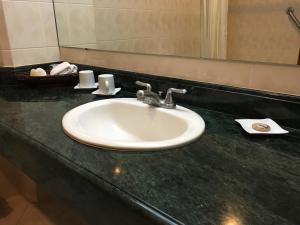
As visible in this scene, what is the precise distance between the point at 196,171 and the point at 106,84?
73cm

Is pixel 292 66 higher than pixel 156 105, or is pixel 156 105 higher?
pixel 292 66

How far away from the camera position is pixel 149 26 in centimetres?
119

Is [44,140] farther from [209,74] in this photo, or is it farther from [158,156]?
[209,74]

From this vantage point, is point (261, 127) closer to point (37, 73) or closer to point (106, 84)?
point (106, 84)

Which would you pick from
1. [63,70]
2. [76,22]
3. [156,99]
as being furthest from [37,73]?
[156,99]

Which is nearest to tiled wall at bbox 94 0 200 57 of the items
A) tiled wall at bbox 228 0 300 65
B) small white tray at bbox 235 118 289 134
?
tiled wall at bbox 228 0 300 65

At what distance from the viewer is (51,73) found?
141cm

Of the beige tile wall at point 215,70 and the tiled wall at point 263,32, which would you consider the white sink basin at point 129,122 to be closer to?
the beige tile wall at point 215,70

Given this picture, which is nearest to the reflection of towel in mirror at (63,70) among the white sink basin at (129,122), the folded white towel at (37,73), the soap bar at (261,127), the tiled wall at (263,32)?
the folded white towel at (37,73)

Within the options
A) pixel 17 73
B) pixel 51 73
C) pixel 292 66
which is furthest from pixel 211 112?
pixel 17 73

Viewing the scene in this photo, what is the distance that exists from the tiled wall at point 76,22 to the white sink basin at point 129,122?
53cm

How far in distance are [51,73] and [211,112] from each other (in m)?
0.92

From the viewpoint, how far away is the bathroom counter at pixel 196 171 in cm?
44

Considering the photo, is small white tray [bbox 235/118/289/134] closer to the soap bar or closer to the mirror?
the soap bar
